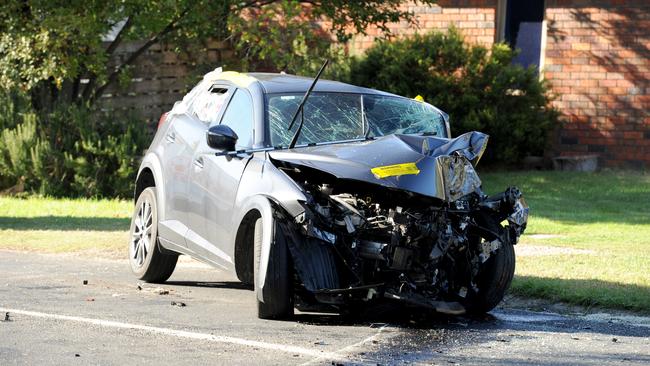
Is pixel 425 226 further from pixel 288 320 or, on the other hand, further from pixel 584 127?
pixel 584 127

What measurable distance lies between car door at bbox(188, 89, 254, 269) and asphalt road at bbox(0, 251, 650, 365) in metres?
0.44

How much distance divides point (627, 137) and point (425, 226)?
1235cm

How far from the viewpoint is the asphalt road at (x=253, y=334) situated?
7.08 meters

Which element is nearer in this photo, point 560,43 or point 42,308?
point 42,308

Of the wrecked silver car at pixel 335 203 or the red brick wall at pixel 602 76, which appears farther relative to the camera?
the red brick wall at pixel 602 76

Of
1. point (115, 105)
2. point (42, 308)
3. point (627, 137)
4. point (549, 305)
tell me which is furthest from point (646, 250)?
point (115, 105)

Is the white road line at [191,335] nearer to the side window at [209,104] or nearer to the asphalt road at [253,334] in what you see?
the asphalt road at [253,334]

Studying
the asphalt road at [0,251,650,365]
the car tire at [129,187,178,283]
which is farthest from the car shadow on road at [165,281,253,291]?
the asphalt road at [0,251,650,365]

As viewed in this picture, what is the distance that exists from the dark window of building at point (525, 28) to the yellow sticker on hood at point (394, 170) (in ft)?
41.7

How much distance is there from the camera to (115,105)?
19.3m

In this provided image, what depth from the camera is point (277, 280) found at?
26.1 ft

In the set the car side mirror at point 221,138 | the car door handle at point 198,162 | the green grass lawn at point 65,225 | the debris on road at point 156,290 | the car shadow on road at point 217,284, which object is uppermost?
the car side mirror at point 221,138

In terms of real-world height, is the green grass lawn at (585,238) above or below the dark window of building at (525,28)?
below

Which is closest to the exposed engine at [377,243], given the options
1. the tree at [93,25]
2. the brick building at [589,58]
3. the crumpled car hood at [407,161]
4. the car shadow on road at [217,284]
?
the crumpled car hood at [407,161]
